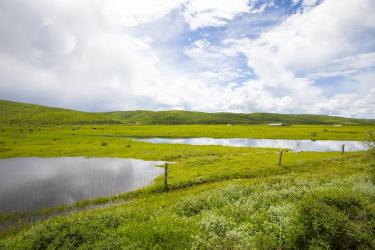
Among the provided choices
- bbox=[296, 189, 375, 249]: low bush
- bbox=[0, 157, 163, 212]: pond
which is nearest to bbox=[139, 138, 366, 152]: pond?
bbox=[0, 157, 163, 212]: pond

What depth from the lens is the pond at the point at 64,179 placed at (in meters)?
25.6

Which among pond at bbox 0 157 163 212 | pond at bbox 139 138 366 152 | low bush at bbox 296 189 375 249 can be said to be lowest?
pond at bbox 0 157 163 212

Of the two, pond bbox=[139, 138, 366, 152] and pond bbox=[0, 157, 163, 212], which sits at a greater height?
pond bbox=[139, 138, 366, 152]

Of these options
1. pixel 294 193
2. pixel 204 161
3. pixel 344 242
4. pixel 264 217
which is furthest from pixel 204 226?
pixel 204 161

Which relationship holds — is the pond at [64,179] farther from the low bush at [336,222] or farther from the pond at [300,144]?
the pond at [300,144]

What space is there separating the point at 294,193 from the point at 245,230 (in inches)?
289

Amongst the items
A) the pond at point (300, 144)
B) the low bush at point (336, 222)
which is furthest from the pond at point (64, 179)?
the pond at point (300, 144)

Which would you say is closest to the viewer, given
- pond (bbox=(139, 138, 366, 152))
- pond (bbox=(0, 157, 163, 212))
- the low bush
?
the low bush

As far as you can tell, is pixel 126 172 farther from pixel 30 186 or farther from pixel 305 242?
pixel 305 242

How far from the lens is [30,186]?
100ft

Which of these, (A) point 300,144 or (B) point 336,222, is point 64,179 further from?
(A) point 300,144

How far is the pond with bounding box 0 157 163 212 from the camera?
25645 millimetres

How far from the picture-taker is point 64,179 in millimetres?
33719

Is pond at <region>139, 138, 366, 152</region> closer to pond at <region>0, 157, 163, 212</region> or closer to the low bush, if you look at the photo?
pond at <region>0, 157, 163, 212</region>
